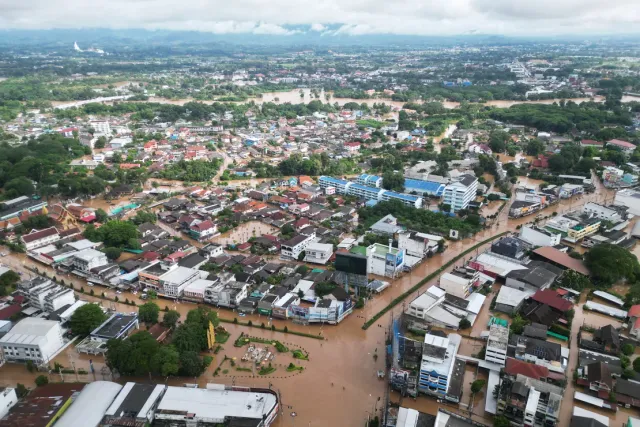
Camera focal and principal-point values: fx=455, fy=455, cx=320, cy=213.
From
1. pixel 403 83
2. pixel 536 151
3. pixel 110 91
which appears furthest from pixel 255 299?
pixel 403 83

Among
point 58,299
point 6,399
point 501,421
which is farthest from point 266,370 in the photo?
point 58,299

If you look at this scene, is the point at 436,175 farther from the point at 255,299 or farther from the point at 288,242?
the point at 255,299

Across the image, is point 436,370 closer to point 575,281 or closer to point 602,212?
point 575,281

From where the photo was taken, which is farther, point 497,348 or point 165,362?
point 497,348

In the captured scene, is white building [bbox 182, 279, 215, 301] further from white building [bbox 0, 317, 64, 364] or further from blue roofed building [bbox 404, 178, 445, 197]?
blue roofed building [bbox 404, 178, 445, 197]

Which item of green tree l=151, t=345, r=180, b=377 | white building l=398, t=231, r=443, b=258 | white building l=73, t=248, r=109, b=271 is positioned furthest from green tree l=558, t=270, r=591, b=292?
white building l=73, t=248, r=109, b=271

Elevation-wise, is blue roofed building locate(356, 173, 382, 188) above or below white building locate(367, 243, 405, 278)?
above
